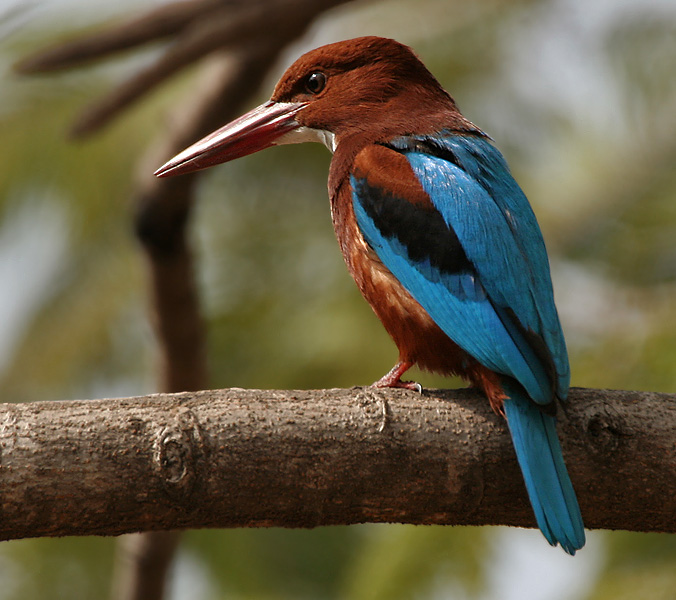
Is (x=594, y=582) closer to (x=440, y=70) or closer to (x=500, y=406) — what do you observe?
(x=500, y=406)

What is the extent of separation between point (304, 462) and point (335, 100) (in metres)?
1.97

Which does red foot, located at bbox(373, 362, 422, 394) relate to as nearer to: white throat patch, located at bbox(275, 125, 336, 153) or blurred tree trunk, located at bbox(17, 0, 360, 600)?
white throat patch, located at bbox(275, 125, 336, 153)

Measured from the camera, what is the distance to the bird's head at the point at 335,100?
381 cm

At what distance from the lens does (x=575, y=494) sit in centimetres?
257

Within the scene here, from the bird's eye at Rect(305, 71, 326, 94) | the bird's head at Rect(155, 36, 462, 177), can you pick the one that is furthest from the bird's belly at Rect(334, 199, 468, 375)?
the bird's eye at Rect(305, 71, 326, 94)

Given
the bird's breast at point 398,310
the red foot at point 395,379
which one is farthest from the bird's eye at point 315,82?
the red foot at point 395,379

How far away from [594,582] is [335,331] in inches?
91.5

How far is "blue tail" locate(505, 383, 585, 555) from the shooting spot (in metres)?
2.45

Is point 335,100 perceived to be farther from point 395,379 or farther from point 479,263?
point 395,379

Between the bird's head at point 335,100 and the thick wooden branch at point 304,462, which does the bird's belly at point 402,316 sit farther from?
the bird's head at point 335,100

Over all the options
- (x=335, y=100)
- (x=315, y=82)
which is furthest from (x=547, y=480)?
(x=315, y=82)

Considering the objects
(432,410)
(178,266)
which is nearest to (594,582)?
(432,410)

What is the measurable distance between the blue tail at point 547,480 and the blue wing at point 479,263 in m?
0.13

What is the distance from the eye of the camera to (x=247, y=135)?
12.9ft
